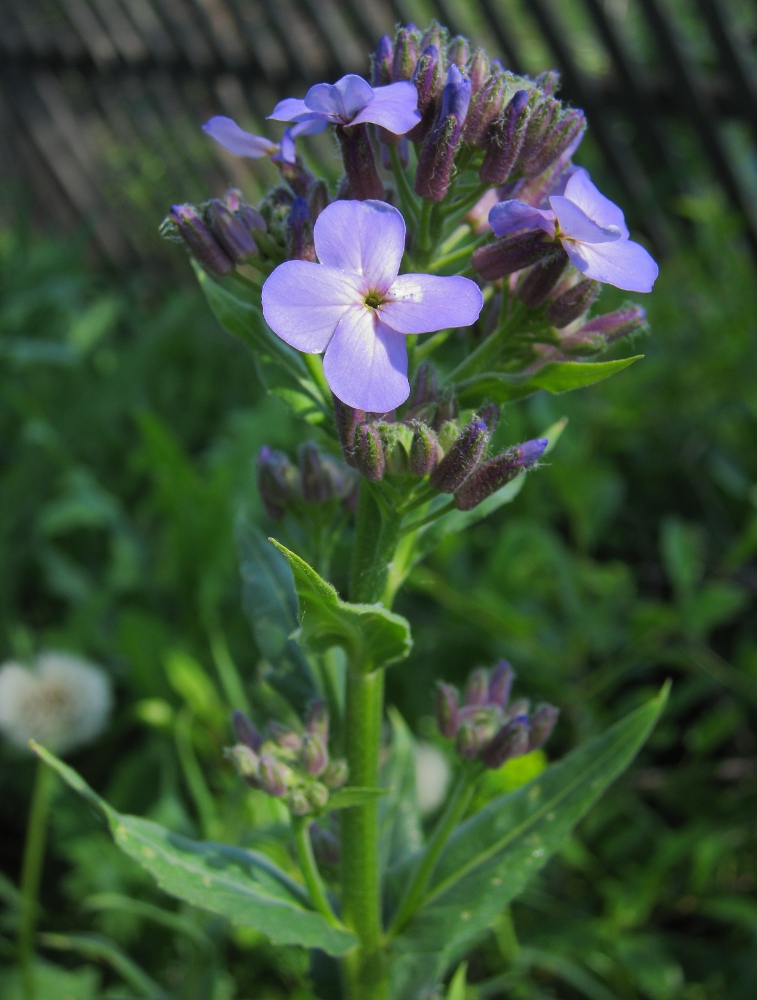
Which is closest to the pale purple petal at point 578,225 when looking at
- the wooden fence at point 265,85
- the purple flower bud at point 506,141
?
the purple flower bud at point 506,141

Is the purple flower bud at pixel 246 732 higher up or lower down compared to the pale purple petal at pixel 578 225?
lower down

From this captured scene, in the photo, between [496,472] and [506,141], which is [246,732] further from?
[506,141]

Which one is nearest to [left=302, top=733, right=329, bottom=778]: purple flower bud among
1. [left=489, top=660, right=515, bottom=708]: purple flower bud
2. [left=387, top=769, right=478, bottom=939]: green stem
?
[left=387, top=769, right=478, bottom=939]: green stem

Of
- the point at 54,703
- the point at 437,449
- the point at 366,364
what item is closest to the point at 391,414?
the point at 437,449

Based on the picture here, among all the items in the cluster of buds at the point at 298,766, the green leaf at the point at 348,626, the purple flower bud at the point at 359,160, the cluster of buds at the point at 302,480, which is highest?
the purple flower bud at the point at 359,160

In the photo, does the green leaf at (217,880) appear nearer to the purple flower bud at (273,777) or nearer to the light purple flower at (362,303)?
the purple flower bud at (273,777)

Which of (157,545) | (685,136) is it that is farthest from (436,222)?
(685,136)

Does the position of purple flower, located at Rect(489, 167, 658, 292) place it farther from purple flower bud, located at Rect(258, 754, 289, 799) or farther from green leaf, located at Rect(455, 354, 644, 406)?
purple flower bud, located at Rect(258, 754, 289, 799)
